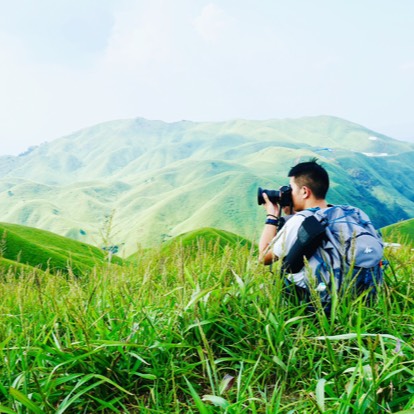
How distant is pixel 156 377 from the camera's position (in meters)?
3.79

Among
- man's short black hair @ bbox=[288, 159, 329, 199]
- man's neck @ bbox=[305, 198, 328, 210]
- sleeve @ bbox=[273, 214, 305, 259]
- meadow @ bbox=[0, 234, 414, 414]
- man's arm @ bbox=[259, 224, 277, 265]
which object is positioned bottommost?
meadow @ bbox=[0, 234, 414, 414]

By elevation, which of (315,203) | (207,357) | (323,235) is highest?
(315,203)

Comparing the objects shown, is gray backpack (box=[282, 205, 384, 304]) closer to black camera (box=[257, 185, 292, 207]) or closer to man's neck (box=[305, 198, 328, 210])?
man's neck (box=[305, 198, 328, 210])

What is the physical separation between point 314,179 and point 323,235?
135cm

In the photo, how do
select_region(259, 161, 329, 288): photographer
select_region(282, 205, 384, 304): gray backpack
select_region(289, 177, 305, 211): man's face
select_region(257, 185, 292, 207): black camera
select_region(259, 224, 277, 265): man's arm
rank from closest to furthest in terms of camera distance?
1. select_region(282, 205, 384, 304): gray backpack
2. select_region(259, 224, 277, 265): man's arm
3. select_region(259, 161, 329, 288): photographer
4. select_region(289, 177, 305, 211): man's face
5. select_region(257, 185, 292, 207): black camera

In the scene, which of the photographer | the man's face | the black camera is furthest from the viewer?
the black camera

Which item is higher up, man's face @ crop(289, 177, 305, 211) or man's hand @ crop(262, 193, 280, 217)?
man's face @ crop(289, 177, 305, 211)

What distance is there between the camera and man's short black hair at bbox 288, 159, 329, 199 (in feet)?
18.9

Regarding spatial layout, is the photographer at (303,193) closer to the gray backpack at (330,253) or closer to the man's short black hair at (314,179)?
the man's short black hair at (314,179)

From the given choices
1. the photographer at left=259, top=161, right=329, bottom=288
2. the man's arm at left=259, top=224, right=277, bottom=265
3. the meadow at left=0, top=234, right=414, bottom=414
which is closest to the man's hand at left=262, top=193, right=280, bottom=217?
the photographer at left=259, top=161, right=329, bottom=288

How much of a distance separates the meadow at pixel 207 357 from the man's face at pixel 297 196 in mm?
1517

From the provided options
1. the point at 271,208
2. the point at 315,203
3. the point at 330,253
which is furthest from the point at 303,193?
the point at 330,253

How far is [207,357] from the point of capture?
13.6 feet

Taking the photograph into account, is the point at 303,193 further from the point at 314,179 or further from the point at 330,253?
the point at 330,253
